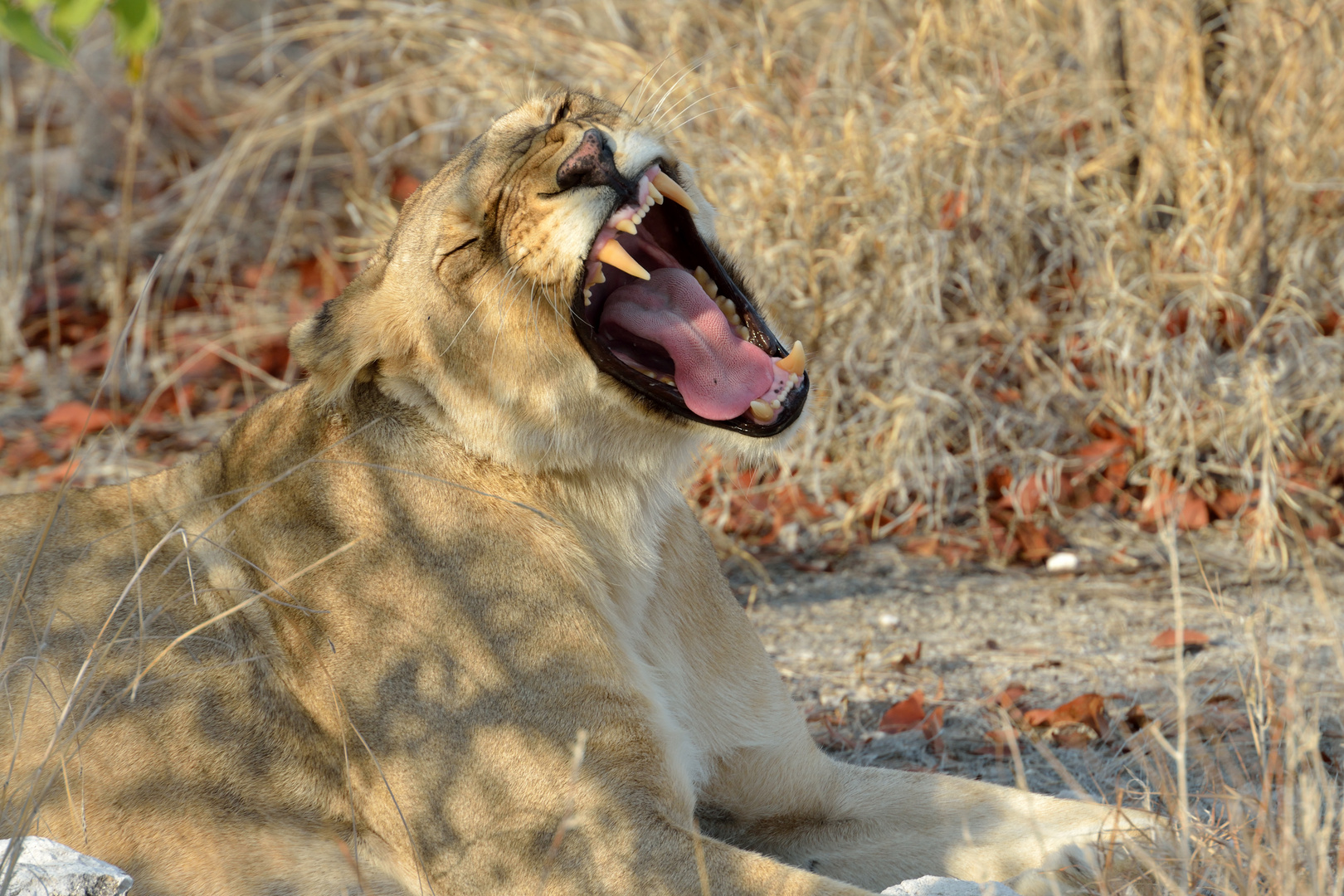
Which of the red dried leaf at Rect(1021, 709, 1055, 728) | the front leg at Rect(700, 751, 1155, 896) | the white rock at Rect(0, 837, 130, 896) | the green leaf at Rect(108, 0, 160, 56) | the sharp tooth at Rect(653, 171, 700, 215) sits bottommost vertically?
the red dried leaf at Rect(1021, 709, 1055, 728)

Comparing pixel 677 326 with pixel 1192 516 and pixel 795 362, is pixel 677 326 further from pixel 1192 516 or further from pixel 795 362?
pixel 1192 516

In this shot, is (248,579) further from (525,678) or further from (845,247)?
(845,247)

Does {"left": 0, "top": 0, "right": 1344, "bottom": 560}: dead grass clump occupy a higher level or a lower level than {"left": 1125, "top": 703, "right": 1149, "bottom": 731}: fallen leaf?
higher

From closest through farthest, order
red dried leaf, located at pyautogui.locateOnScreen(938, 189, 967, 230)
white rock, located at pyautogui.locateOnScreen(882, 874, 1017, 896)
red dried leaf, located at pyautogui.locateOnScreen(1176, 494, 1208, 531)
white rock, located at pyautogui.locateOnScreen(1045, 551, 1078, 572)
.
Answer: white rock, located at pyautogui.locateOnScreen(882, 874, 1017, 896) → white rock, located at pyautogui.locateOnScreen(1045, 551, 1078, 572) → red dried leaf, located at pyautogui.locateOnScreen(1176, 494, 1208, 531) → red dried leaf, located at pyautogui.locateOnScreen(938, 189, 967, 230)

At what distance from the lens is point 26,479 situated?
5332mm

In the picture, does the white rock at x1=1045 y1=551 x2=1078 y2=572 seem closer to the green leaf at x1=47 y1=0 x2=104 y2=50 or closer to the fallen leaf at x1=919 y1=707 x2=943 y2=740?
the fallen leaf at x1=919 y1=707 x2=943 y2=740

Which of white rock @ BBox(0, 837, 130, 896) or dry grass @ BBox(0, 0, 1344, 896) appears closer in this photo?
white rock @ BBox(0, 837, 130, 896)

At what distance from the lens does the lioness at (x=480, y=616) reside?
7.37 feet

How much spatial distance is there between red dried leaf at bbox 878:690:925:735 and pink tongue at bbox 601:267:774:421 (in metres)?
1.11

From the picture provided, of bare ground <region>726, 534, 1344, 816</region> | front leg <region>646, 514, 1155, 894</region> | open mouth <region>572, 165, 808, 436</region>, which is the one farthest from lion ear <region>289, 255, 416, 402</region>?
bare ground <region>726, 534, 1344, 816</region>

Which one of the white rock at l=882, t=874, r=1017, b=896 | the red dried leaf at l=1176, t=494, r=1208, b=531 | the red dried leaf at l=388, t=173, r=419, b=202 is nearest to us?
the white rock at l=882, t=874, r=1017, b=896

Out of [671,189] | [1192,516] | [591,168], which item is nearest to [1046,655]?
[1192,516]

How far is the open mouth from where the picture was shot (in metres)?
2.46

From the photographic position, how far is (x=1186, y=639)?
11.7ft
